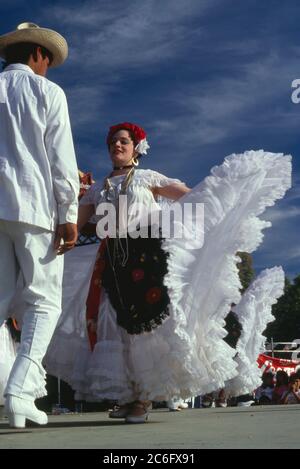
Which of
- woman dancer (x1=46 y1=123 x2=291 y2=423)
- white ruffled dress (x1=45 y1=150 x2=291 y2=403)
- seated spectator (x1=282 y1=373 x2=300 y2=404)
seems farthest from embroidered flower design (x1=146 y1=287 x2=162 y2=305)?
seated spectator (x1=282 y1=373 x2=300 y2=404)

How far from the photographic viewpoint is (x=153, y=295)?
15.3ft

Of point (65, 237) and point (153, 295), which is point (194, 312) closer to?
point (153, 295)

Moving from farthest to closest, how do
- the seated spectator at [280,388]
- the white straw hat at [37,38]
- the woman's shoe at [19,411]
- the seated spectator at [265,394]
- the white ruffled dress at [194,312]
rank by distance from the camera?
the seated spectator at [265,394] < the seated spectator at [280,388] < the white ruffled dress at [194,312] < the white straw hat at [37,38] < the woman's shoe at [19,411]

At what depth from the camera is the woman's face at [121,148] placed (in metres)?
5.06

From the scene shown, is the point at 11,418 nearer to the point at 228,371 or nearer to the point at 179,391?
the point at 179,391

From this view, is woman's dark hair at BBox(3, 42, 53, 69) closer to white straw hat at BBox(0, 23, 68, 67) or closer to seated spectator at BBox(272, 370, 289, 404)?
white straw hat at BBox(0, 23, 68, 67)

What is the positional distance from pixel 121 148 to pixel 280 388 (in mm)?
5520

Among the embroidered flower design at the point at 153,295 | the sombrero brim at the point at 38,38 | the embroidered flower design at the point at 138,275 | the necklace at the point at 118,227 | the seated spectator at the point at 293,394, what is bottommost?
the seated spectator at the point at 293,394

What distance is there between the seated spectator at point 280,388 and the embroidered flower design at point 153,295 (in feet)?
17.0

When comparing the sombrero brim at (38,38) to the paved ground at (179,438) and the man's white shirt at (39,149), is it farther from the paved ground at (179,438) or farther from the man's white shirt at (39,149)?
the paved ground at (179,438)

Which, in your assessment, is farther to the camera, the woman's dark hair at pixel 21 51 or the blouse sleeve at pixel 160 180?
the blouse sleeve at pixel 160 180

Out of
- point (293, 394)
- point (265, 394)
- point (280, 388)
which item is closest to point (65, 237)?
point (293, 394)

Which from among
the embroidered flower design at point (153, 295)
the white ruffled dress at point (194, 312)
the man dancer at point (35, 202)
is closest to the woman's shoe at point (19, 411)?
the man dancer at point (35, 202)
